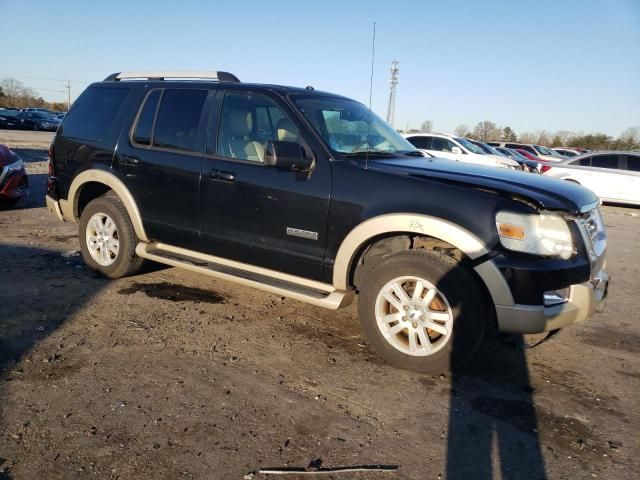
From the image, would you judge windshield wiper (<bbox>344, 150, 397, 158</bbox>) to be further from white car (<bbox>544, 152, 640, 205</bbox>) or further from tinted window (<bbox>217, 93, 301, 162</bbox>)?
white car (<bbox>544, 152, 640, 205</bbox>)

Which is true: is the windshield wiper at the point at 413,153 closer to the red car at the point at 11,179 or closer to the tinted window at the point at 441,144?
the red car at the point at 11,179

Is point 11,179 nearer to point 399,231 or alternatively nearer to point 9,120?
point 399,231

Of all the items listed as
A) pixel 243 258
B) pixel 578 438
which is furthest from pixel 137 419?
pixel 578 438

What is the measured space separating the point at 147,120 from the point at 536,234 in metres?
3.57

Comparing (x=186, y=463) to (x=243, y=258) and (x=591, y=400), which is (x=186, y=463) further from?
(x=591, y=400)

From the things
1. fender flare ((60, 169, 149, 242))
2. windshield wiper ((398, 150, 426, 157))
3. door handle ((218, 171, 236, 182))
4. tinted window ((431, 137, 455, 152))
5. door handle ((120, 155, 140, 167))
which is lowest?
fender flare ((60, 169, 149, 242))

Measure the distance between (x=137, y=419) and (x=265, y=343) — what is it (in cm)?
126

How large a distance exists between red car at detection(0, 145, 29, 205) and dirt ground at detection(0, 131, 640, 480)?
12.7 ft

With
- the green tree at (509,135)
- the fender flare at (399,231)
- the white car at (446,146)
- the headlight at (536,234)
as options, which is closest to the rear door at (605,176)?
the white car at (446,146)

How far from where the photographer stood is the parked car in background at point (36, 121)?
3578cm

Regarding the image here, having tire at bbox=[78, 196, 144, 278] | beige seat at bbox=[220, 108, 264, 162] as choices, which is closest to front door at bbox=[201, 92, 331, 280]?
beige seat at bbox=[220, 108, 264, 162]

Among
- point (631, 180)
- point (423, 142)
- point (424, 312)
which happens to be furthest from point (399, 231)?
point (631, 180)

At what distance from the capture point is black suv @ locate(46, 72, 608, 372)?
3207 mm

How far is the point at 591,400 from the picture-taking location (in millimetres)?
3281
